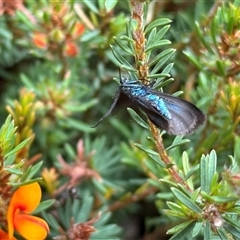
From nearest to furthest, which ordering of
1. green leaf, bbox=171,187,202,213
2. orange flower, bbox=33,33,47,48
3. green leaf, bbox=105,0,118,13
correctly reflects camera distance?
green leaf, bbox=171,187,202,213 < green leaf, bbox=105,0,118,13 < orange flower, bbox=33,33,47,48

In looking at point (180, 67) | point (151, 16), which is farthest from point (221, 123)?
point (151, 16)

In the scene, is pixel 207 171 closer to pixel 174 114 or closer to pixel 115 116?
pixel 174 114

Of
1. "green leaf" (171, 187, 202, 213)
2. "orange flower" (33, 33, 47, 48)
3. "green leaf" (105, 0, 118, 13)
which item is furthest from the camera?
"orange flower" (33, 33, 47, 48)

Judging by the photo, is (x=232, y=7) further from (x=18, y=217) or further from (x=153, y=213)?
(x=153, y=213)

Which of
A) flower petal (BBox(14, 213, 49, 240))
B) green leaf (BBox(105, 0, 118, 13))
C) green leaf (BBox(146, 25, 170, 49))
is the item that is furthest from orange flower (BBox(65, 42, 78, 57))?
flower petal (BBox(14, 213, 49, 240))

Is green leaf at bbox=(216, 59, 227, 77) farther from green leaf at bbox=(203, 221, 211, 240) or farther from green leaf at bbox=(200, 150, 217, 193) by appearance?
green leaf at bbox=(203, 221, 211, 240)

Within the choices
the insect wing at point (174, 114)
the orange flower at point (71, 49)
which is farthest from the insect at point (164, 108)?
the orange flower at point (71, 49)

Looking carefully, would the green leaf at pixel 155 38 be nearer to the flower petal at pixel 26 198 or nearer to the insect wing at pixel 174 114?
the insect wing at pixel 174 114
